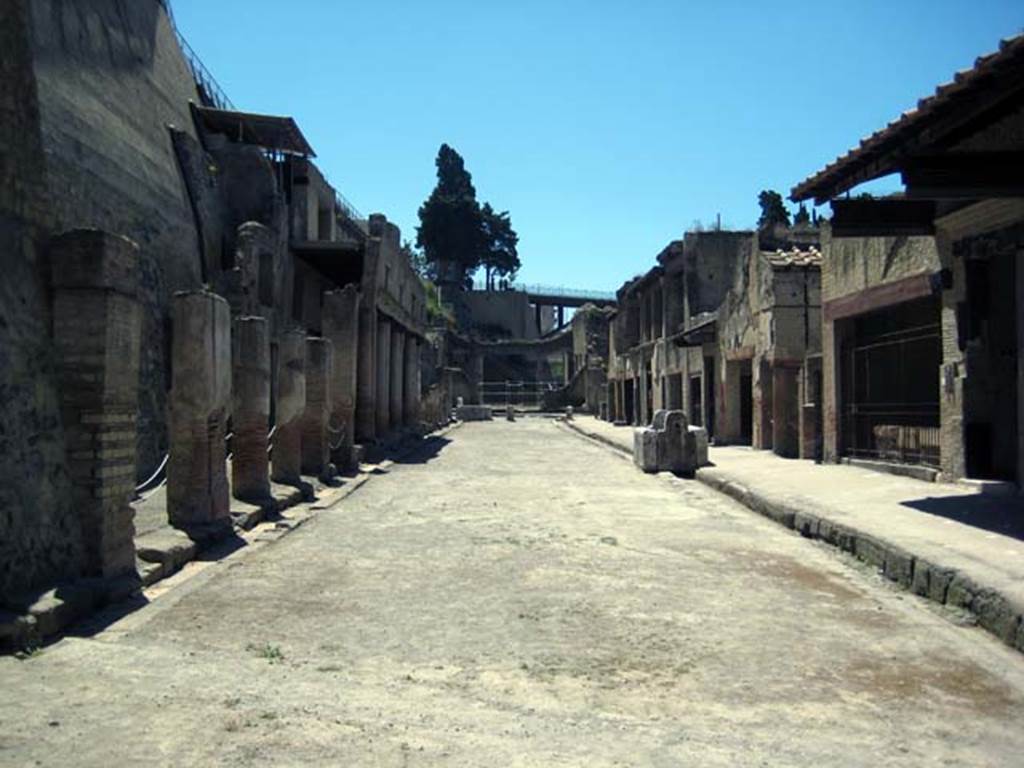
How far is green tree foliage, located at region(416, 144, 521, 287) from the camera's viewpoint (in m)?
82.3

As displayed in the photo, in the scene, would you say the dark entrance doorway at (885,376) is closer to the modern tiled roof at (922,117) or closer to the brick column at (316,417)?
the modern tiled roof at (922,117)

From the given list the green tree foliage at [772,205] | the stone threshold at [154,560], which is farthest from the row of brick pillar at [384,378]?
the green tree foliage at [772,205]

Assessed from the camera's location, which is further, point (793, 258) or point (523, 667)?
point (793, 258)

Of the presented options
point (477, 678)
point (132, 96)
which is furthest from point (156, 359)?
point (477, 678)

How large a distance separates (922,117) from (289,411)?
Answer: 882 cm

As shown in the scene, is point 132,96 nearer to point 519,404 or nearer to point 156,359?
point 156,359

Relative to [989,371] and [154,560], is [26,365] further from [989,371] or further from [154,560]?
[989,371]

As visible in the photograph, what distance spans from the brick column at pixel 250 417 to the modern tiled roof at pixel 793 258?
11607 mm

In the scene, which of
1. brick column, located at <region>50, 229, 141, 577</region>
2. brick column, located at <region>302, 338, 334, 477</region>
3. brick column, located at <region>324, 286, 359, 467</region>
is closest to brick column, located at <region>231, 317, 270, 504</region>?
brick column, located at <region>302, 338, 334, 477</region>

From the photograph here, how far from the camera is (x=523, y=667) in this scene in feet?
16.2

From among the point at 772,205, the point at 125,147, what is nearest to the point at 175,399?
the point at 125,147

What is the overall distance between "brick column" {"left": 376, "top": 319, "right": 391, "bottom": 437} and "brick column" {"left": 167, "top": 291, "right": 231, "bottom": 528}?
47.5 ft

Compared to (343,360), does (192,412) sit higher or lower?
lower

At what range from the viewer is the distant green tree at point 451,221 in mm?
82250
